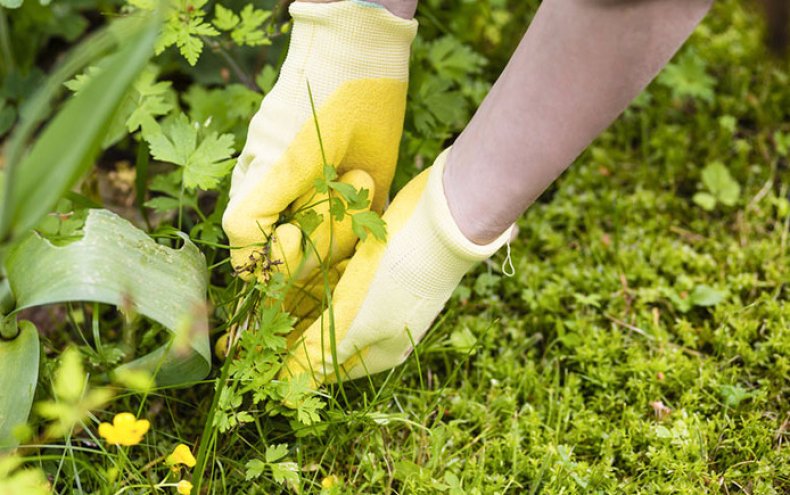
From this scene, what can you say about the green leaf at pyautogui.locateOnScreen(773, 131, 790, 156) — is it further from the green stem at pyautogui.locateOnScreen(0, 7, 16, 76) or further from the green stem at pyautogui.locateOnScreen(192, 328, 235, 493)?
the green stem at pyautogui.locateOnScreen(0, 7, 16, 76)

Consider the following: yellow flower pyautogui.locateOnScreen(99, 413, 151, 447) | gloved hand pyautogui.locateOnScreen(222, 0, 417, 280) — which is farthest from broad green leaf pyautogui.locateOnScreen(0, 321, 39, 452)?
gloved hand pyautogui.locateOnScreen(222, 0, 417, 280)

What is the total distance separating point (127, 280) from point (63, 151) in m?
0.48

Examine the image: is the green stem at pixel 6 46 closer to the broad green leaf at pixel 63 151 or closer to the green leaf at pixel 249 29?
the green leaf at pixel 249 29

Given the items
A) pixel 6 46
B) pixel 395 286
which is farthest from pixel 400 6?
pixel 6 46

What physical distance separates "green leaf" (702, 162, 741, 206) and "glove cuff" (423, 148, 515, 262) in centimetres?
86

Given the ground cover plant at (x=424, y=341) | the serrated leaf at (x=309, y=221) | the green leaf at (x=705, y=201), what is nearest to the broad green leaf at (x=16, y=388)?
the ground cover plant at (x=424, y=341)

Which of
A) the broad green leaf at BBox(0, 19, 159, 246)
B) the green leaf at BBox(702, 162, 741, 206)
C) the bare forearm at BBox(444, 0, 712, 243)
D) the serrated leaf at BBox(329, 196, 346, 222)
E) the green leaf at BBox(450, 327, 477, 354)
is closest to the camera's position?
the broad green leaf at BBox(0, 19, 159, 246)

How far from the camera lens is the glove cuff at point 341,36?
1.28m

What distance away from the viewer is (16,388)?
1.20m

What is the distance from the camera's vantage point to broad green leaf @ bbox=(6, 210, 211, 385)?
3.81 ft

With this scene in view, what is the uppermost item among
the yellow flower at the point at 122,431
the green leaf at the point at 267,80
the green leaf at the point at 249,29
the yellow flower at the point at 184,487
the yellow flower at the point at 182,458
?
the green leaf at the point at 249,29

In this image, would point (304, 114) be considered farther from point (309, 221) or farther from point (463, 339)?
point (463, 339)

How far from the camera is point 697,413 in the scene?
1410mm

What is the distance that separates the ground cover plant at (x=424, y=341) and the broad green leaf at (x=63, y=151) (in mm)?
45
